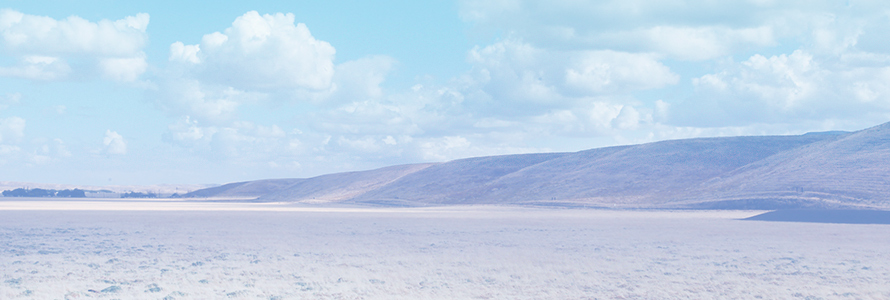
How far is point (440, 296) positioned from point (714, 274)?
5.09 m

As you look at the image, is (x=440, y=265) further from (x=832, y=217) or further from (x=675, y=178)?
(x=675, y=178)

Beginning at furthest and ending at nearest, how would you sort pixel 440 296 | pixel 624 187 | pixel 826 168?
pixel 624 187 → pixel 826 168 → pixel 440 296

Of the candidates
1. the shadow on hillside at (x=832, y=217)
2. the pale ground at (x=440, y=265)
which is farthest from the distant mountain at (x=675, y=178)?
the pale ground at (x=440, y=265)

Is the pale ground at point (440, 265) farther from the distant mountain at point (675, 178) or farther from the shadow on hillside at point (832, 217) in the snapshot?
the distant mountain at point (675, 178)

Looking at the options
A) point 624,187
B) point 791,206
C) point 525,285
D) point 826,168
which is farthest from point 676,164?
point 525,285

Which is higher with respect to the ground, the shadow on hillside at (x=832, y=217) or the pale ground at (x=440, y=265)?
the shadow on hillside at (x=832, y=217)

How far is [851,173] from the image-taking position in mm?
55375

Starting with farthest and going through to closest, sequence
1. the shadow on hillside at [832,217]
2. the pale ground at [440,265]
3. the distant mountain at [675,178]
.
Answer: the distant mountain at [675,178]
the shadow on hillside at [832,217]
the pale ground at [440,265]

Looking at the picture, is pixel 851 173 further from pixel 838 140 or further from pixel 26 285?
pixel 26 285

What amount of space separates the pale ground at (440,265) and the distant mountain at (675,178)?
29.1 meters

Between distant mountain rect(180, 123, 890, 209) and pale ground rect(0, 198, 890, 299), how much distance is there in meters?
29.1

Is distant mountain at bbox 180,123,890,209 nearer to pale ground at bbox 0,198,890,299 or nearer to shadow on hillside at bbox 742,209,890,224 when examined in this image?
shadow on hillside at bbox 742,209,890,224

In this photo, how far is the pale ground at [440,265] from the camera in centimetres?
1131

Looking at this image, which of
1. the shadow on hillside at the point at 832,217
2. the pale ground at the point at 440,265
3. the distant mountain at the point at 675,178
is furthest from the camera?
the distant mountain at the point at 675,178
